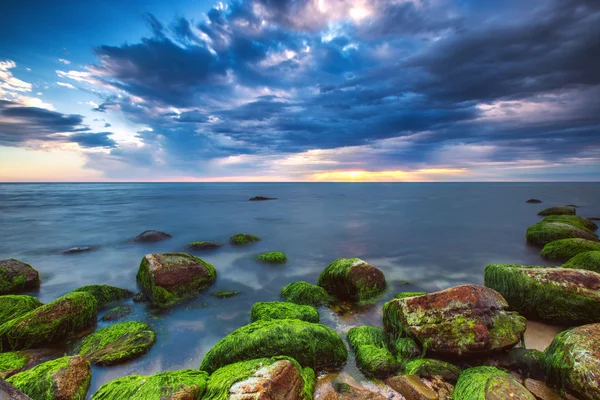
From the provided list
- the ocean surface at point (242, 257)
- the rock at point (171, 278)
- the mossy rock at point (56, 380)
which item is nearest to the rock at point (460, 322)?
A: the ocean surface at point (242, 257)

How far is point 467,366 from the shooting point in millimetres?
4410

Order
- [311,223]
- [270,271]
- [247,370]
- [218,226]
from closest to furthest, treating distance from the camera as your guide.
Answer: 1. [247,370]
2. [270,271]
3. [218,226]
4. [311,223]

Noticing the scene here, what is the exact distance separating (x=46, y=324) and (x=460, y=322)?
7042 mm

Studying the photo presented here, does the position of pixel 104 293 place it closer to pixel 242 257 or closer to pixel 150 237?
pixel 242 257

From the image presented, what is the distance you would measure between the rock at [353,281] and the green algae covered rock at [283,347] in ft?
8.02

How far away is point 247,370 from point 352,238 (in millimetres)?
13516

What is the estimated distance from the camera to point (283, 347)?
4500 millimetres

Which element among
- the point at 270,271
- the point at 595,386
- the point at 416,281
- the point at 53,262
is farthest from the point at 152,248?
the point at 595,386

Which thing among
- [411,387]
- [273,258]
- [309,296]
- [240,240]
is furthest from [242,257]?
[411,387]

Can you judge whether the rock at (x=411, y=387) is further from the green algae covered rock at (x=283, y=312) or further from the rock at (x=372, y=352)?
the green algae covered rock at (x=283, y=312)

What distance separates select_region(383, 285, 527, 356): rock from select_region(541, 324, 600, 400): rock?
0.60m

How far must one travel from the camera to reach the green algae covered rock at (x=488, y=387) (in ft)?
11.0

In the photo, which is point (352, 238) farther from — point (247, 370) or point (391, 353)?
point (247, 370)

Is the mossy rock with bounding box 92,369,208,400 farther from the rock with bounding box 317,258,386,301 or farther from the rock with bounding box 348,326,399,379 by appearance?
the rock with bounding box 317,258,386,301
